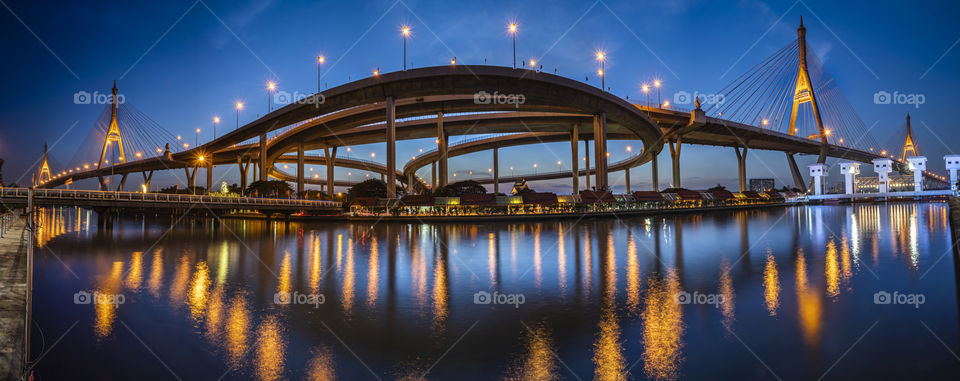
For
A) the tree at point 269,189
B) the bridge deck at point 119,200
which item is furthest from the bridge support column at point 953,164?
the tree at point 269,189

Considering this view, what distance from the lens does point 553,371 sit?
3867 millimetres

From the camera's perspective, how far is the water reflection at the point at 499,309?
414cm

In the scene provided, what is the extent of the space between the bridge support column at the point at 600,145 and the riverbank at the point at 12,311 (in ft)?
136

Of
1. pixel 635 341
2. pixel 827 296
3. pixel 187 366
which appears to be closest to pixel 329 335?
pixel 187 366

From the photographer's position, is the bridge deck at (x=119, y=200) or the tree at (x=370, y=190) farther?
the tree at (x=370, y=190)

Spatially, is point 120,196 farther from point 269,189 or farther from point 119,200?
point 269,189

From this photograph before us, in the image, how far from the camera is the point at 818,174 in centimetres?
7556

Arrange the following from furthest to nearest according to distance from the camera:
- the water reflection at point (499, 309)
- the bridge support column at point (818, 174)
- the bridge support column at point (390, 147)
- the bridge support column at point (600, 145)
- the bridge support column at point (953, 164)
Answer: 1. the bridge support column at point (818, 174)
2. the bridge support column at point (953, 164)
3. the bridge support column at point (600, 145)
4. the bridge support column at point (390, 147)
5. the water reflection at point (499, 309)

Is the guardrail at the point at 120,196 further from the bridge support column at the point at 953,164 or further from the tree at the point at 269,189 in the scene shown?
the bridge support column at the point at 953,164

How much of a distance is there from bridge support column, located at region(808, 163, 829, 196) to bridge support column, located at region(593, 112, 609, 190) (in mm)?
53042

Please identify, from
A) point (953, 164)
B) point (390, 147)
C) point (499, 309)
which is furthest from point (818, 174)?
point (499, 309)

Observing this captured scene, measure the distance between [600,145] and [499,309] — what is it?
1652 inches

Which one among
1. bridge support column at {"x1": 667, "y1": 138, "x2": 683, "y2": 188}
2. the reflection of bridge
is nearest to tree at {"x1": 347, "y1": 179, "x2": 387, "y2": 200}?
the reflection of bridge

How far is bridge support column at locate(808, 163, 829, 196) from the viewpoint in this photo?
74312 millimetres
